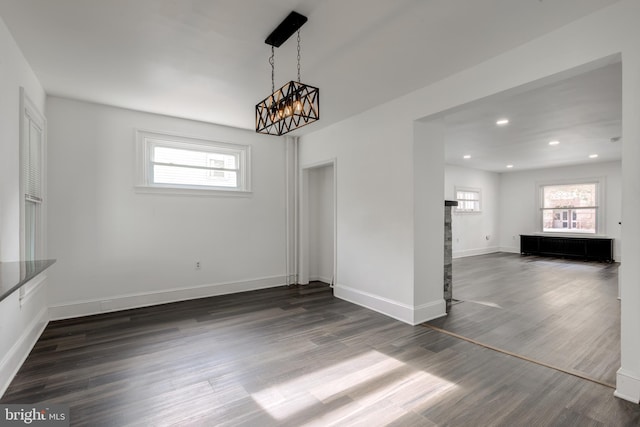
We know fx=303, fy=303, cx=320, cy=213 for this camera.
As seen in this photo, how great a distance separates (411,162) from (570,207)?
8167mm

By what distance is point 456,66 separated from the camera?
291cm

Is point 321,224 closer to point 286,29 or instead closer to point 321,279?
point 321,279

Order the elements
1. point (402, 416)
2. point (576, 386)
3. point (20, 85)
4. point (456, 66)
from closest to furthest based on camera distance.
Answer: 1. point (402, 416)
2. point (576, 386)
3. point (20, 85)
4. point (456, 66)

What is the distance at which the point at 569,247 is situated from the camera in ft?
28.0

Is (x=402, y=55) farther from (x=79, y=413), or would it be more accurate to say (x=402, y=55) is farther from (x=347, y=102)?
(x=79, y=413)

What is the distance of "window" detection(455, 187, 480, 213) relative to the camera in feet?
29.3

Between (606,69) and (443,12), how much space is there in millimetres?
2076

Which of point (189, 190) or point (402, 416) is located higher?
point (189, 190)

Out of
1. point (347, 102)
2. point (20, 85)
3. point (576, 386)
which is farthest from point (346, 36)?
point (576, 386)

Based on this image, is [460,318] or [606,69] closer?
[606,69]

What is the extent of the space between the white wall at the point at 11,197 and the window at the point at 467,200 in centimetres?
906

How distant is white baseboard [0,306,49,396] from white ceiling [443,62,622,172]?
4.47m

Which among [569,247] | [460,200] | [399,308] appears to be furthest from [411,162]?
[569,247]

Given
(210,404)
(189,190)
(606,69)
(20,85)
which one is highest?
(606,69)
